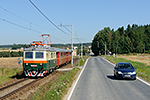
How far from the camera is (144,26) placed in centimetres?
14762

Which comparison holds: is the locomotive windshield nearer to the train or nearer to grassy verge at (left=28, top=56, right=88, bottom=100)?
the train

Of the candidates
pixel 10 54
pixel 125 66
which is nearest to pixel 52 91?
pixel 125 66

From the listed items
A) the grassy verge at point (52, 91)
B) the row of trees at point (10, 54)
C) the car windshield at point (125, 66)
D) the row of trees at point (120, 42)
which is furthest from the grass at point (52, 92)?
the row of trees at point (120, 42)

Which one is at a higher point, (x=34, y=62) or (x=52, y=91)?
(x=34, y=62)

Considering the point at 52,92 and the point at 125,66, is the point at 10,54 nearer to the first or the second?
the point at 125,66

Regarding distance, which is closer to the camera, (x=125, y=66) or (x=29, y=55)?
(x=125, y=66)

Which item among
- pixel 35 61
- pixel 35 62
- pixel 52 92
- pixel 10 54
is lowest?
pixel 52 92

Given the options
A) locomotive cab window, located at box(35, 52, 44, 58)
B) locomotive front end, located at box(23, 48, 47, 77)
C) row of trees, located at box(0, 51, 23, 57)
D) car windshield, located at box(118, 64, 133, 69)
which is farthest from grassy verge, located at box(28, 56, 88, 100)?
row of trees, located at box(0, 51, 23, 57)

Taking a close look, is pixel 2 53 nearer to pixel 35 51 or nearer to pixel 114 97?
pixel 35 51

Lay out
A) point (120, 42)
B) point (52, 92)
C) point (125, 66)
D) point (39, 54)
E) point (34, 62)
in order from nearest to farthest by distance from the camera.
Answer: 1. point (52, 92)
2. point (125, 66)
3. point (34, 62)
4. point (39, 54)
5. point (120, 42)

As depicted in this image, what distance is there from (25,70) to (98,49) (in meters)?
83.4

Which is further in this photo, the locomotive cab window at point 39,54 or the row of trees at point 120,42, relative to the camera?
the row of trees at point 120,42

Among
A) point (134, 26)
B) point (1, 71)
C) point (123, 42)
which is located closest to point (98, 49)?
point (123, 42)

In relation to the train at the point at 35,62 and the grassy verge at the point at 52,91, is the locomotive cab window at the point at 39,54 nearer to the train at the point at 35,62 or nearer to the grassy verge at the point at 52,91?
the train at the point at 35,62
